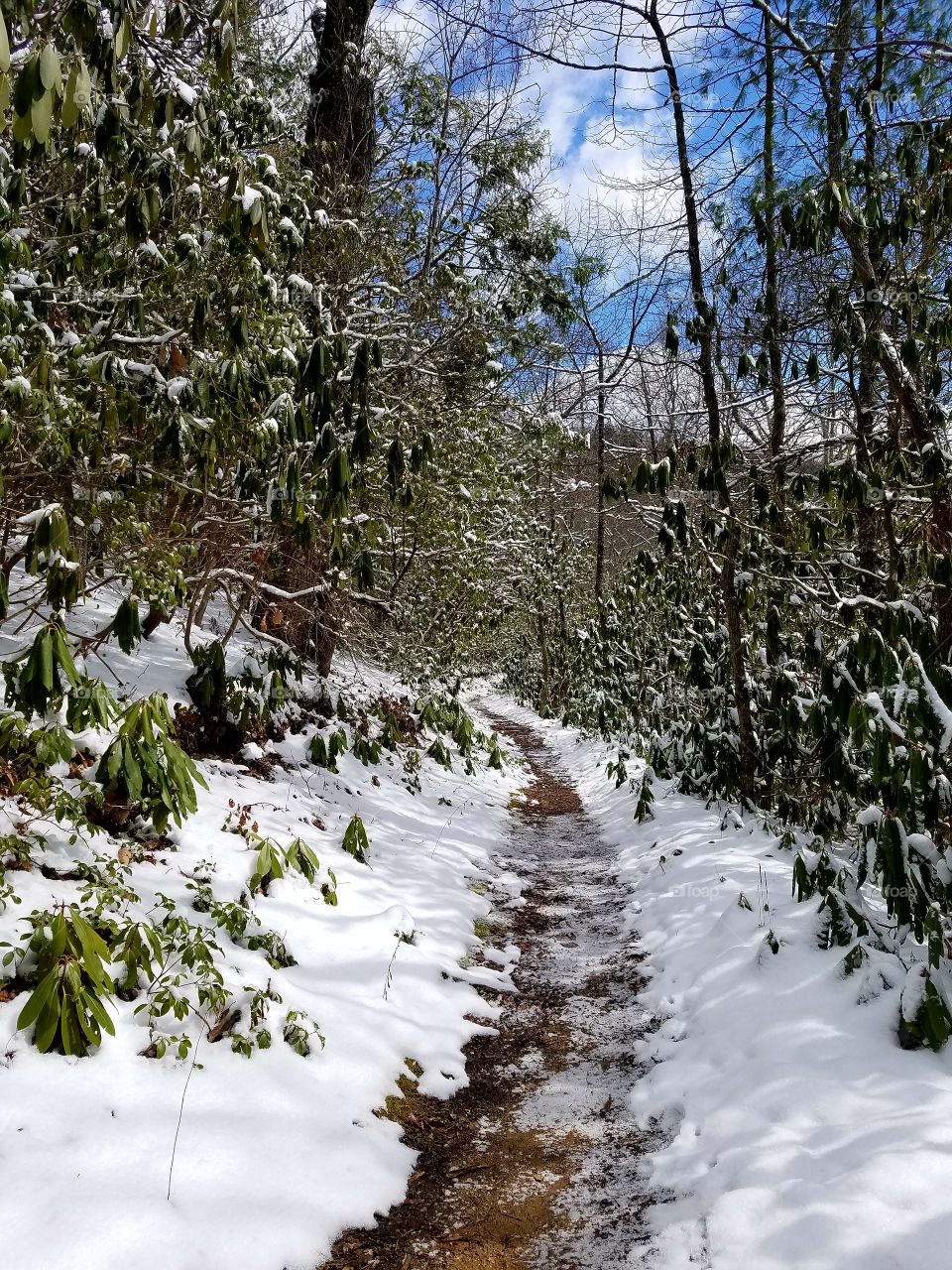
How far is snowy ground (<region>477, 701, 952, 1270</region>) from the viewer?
7.36ft

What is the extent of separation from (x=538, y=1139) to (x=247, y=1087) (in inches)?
49.0

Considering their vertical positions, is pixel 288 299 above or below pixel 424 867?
above

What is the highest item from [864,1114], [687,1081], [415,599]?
[415,599]

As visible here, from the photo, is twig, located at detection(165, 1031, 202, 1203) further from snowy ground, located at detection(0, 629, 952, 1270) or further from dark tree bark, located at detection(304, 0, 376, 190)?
dark tree bark, located at detection(304, 0, 376, 190)

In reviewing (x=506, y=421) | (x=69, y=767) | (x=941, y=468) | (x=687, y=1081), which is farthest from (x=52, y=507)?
(x=506, y=421)

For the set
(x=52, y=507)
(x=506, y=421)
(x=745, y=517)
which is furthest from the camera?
(x=506, y=421)

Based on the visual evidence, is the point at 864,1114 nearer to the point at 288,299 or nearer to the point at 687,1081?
the point at 687,1081

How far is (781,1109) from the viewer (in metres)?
2.85

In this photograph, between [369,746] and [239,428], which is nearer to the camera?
[239,428]

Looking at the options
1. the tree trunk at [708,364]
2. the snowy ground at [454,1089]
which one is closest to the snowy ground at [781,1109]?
the snowy ground at [454,1089]

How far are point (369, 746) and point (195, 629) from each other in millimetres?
2671

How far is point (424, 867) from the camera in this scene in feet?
20.2

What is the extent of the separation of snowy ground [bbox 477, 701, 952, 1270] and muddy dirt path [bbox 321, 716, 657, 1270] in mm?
121

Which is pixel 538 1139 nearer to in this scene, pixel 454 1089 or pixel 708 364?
pixel 454 1089
